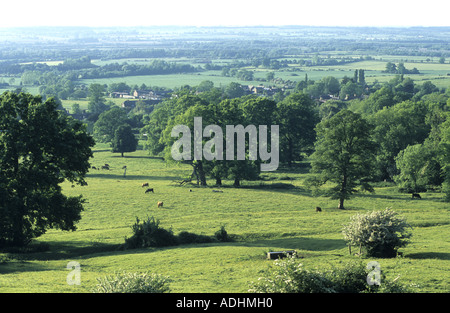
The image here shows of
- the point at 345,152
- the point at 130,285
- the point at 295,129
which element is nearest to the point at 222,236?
the point at 345,152

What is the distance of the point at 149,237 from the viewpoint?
37.8 m

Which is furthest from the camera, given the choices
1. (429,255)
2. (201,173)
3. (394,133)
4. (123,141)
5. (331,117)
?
(123,141)

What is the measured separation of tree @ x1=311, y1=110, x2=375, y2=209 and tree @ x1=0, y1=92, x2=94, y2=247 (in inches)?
979

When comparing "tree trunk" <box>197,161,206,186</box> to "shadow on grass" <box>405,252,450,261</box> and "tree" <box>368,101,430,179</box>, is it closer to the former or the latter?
"tree" <box>368,101,430,179</box>

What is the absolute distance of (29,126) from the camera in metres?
37.5

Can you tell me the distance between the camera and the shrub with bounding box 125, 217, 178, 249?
123ft

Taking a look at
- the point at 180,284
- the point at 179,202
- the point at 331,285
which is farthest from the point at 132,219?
the point at 331,285

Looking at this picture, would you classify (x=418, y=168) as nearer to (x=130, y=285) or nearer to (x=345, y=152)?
(x=345, y=152)

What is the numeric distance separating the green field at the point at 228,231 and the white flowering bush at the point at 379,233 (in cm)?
116

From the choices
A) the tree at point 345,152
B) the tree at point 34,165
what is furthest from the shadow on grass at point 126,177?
the tree at point 34,165

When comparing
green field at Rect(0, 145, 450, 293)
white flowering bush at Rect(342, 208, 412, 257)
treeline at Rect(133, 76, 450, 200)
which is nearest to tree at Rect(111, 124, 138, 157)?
treeline at Rect(133, 76, 450, 200)

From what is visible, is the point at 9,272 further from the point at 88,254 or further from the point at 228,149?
the point at 228,149

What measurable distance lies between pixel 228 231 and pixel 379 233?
13937 mm

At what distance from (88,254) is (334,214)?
78.3ft
